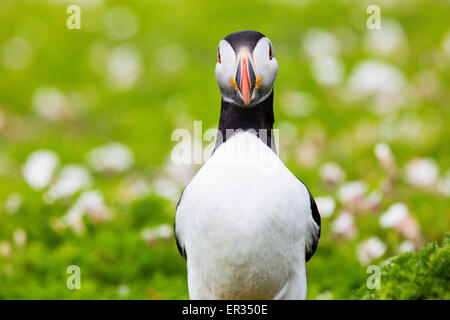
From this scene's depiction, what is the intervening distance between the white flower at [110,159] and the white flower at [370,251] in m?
3.59

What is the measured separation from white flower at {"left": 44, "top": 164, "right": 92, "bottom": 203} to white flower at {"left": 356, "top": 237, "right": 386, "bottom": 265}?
2.57 meters

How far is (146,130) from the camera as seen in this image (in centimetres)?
958

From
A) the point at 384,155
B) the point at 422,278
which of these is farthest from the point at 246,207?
the point at 384,155

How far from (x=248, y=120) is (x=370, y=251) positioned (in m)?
1.93

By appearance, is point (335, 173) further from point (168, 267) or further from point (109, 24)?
point (109, 24)

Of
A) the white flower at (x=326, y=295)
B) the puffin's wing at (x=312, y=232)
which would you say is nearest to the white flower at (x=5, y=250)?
the white flower at (x=326, y=295)

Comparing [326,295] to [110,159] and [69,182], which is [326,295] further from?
[110,159]

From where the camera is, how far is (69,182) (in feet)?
21.6

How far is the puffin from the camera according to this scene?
3.80m

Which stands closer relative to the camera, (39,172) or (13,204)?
(13,204)

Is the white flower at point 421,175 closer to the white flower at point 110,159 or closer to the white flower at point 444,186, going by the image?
the white flower at point 444,186

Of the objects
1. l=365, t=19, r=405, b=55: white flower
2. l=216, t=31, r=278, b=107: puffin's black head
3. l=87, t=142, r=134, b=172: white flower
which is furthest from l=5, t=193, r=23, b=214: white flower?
l=365, t=19, r=405, b=55: white flower

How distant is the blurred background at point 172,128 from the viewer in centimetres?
568

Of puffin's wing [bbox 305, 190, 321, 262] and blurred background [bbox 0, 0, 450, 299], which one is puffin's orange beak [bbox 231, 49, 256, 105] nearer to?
puffin's wing [bbox 305, 190, 321, 262]
